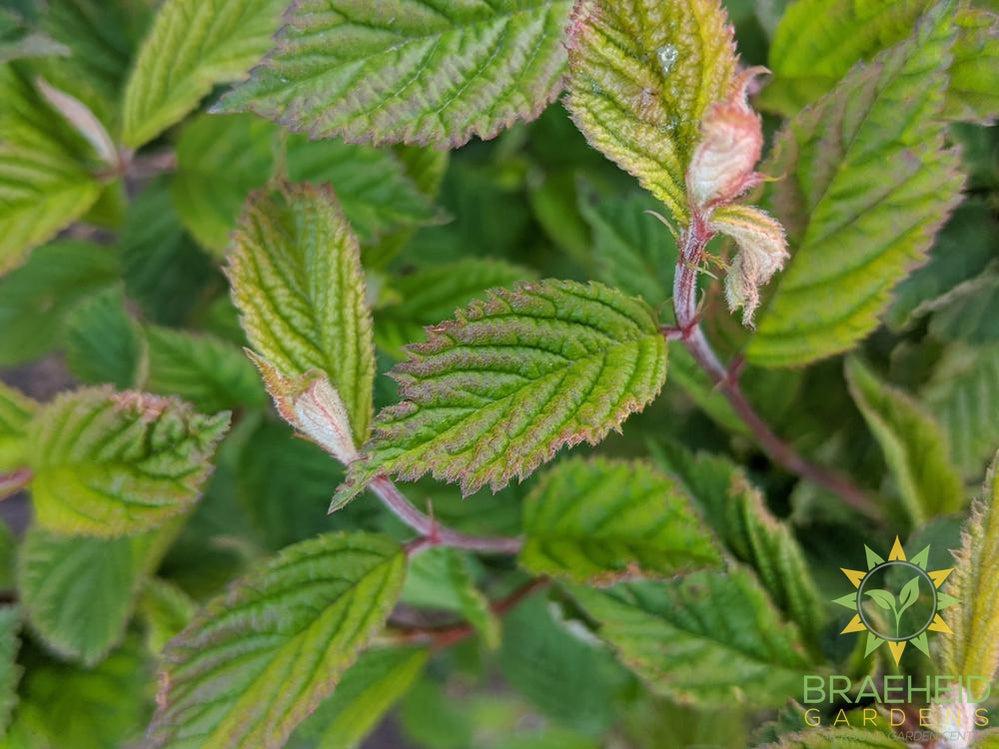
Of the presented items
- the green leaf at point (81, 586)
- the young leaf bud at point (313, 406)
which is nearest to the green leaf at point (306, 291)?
the young leaf bud at point (313, 406)

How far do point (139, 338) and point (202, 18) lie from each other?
332 millimetres

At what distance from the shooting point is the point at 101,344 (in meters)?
0.96

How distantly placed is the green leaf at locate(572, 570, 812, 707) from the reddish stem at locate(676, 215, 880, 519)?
0.55 ft

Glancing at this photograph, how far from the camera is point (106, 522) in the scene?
2.40ft

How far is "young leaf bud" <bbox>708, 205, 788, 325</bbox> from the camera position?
1.70 ft

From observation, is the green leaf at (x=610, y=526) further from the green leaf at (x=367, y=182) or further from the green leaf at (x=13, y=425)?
the green leaf at (x=13, y=425)

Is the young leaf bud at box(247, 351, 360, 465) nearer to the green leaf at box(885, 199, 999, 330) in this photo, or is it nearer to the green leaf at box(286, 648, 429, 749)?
the green leaf at box(286, 648, 429, 749)

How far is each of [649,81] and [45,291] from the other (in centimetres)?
86

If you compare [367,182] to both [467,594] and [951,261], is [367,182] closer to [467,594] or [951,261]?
[467,594]

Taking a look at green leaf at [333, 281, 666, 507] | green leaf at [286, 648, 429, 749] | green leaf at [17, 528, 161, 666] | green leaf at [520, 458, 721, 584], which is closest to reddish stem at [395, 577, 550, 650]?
green leaf at [286, 648, 429, 749]

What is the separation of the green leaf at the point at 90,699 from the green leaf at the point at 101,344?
1.01ft

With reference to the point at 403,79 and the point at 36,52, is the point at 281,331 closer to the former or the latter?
the point at 403,79

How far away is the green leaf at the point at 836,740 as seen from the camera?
0.65 meters

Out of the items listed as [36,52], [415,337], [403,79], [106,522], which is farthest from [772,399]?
[36,52]
